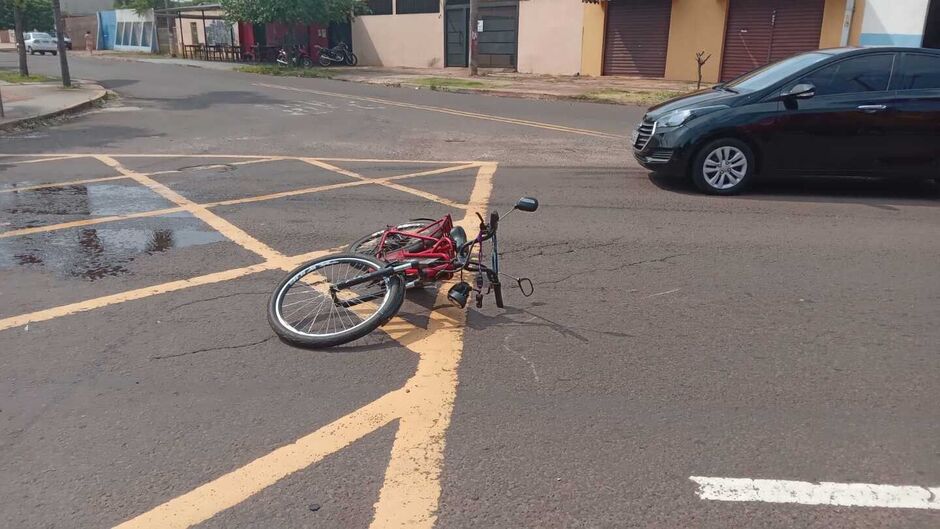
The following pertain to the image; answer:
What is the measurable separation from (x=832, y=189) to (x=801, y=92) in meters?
1.55

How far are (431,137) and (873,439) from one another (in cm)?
1074

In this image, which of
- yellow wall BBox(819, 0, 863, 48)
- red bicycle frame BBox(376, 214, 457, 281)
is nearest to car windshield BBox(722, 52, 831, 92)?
red bicycle frame BBox(376, 214, 457, 281)

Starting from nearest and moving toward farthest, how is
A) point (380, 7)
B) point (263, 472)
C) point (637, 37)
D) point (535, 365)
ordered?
1. point (263, 472)
2. point (535, 365)
3. point (637, 37)
4. point (380, 7)

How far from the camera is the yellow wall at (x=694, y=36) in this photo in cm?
2408

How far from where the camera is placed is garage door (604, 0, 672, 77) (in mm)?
25609

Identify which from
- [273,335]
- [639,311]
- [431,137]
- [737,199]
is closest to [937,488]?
[639,311]

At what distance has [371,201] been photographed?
8258 millimetres

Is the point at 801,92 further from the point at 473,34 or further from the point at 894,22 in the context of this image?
the point at 473,34

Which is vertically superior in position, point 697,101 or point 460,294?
point 697,101

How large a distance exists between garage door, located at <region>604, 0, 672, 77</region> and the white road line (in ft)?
80.8

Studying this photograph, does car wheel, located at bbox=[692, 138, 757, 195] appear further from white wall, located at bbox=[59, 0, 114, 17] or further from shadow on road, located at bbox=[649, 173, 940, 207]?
white wall, located at bbox=[59, 0, 114, 17]

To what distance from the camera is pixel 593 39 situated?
27.7 meters

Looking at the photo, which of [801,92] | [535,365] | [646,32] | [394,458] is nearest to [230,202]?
[535,365]

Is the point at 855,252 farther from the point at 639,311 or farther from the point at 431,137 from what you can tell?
the point at 431,137
